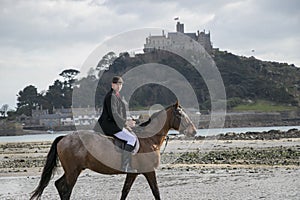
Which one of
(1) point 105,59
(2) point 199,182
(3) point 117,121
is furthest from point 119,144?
(1) point 105,59

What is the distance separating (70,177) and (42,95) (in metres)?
156

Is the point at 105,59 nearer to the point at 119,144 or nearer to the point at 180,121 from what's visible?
the point at 180,121

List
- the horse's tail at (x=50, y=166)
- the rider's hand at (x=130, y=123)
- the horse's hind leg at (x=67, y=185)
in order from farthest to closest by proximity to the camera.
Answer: the horse's tail at (x=50, y=166)
the rider's hand at (x=130, y=123)
the horse's hind leg at (x=67, y=185)

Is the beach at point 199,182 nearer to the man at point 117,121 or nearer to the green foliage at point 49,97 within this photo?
the man at point 117,121

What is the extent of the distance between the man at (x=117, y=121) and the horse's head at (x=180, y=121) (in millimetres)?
1156

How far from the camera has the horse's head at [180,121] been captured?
1300 cm

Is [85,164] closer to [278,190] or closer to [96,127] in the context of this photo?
[96,127]

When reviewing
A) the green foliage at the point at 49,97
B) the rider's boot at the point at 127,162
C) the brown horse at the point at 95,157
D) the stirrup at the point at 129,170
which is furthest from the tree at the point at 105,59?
the green foliage at the point at 49,97

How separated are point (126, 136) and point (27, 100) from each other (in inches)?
6573

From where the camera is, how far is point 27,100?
572 ft

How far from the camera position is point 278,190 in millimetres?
14461

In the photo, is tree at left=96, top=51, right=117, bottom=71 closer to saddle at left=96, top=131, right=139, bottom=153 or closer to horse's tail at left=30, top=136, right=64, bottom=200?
horse's tail at left=30, top=136, right=64, bottom=200

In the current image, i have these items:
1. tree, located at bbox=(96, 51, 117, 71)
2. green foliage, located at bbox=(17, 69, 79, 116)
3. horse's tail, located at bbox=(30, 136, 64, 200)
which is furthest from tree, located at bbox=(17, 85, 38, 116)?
horse's tail, located at bbox=(30, 136, 64, 200)

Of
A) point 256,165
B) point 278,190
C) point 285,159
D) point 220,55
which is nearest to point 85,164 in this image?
Result: point 278,190
